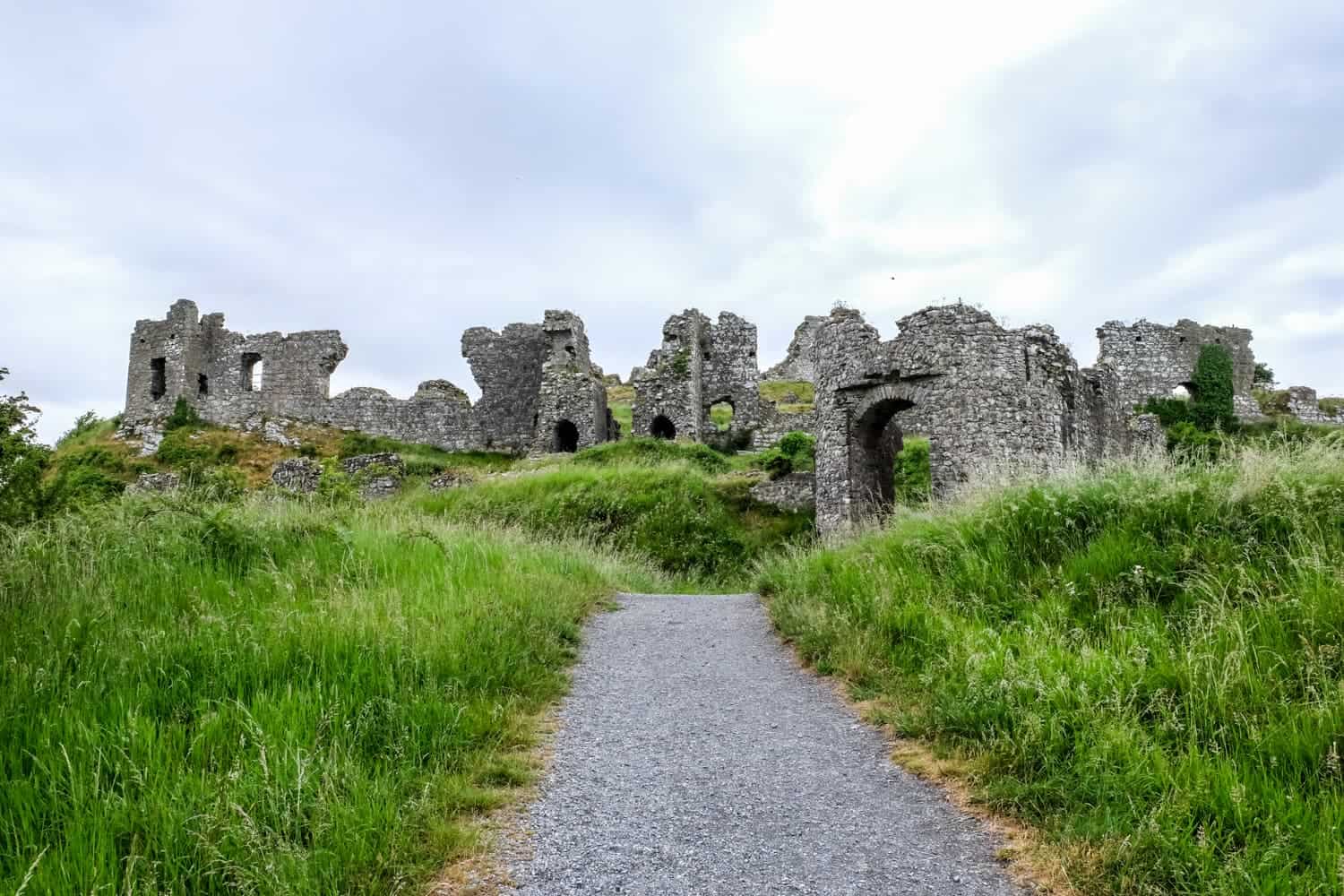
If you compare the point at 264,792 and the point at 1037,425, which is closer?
the point at 264,792

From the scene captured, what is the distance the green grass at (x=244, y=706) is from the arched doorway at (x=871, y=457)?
9273mm

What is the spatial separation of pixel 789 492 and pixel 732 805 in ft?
51.3

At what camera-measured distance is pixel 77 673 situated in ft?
14.9

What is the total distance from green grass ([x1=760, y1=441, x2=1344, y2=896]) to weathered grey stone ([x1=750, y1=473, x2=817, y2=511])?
35.0ft

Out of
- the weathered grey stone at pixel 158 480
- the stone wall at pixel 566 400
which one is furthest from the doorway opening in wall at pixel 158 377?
the stone wall at pixel 566 400

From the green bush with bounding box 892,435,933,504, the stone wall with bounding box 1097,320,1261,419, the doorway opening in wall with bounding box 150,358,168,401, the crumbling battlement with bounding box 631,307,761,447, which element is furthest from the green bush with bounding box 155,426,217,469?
the stone wall with bounding box 1097,320,1261,419

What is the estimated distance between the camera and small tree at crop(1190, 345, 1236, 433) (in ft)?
101

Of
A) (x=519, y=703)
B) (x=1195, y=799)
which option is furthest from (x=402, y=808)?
(x=1195, y=799)

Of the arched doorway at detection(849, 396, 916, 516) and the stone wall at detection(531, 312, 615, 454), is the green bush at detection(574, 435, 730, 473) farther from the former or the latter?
the arched doorway at detection(849, 396, 916, 516)

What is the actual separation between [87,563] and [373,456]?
18883mm

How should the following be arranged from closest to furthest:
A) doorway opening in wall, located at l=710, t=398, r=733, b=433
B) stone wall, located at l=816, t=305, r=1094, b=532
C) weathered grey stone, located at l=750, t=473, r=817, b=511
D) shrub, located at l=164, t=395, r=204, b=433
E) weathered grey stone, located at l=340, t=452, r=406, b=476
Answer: stone wall, located at l=816, t=305, r=1094, b=532, weathered grey stone, located at l=750, t=473, r=817, b=511, weathered grey stone, located at l=340, t=452, r=406, b=476, shrub, located at l=164, t=395, r=204, b=433, doorway opening in wall, located at l=710, t=398, r=733, b=433

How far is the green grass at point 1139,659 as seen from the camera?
11.1ft

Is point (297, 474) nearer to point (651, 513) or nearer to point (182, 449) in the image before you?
point (182, 449)

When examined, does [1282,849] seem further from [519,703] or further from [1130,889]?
[519,703]
